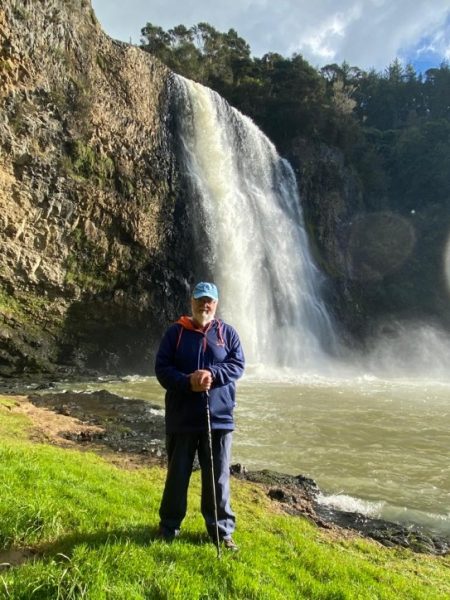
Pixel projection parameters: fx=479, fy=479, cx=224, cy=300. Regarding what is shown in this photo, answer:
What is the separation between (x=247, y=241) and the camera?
29719mm

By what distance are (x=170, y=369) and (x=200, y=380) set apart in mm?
325

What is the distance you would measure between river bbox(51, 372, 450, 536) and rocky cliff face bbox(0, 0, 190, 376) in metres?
4.53

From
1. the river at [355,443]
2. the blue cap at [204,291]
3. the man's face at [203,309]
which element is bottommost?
the river at [355,443]

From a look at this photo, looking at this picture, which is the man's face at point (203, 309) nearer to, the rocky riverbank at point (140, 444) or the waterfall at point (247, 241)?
the rocky riverbank at point (140, 444)

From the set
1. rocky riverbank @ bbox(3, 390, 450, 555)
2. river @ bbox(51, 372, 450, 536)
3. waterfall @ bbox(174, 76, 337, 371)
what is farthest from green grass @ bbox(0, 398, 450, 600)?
waterfall @ bbox(174, 76, 337, 371)

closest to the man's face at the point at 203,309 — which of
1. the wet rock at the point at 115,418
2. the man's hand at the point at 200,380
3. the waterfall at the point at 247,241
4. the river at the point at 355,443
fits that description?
the man's hand at the point at 200,380

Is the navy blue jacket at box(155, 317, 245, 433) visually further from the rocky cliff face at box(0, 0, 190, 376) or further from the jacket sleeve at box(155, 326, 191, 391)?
the rocky cliff face at box(0, 0, 190, 376)

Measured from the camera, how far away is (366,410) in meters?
15.6

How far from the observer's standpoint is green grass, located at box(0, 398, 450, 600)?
10.6 ft

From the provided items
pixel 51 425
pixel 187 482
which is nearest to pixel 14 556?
pixel 187 482

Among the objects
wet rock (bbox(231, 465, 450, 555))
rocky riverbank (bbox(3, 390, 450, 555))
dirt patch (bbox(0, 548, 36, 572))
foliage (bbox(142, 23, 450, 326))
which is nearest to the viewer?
dirt patch (bbox(0, 548, 36, 572))

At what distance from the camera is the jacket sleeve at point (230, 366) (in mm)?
4168

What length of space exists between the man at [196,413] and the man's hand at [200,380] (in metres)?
0.04

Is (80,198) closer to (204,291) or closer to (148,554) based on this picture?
(204,291)
